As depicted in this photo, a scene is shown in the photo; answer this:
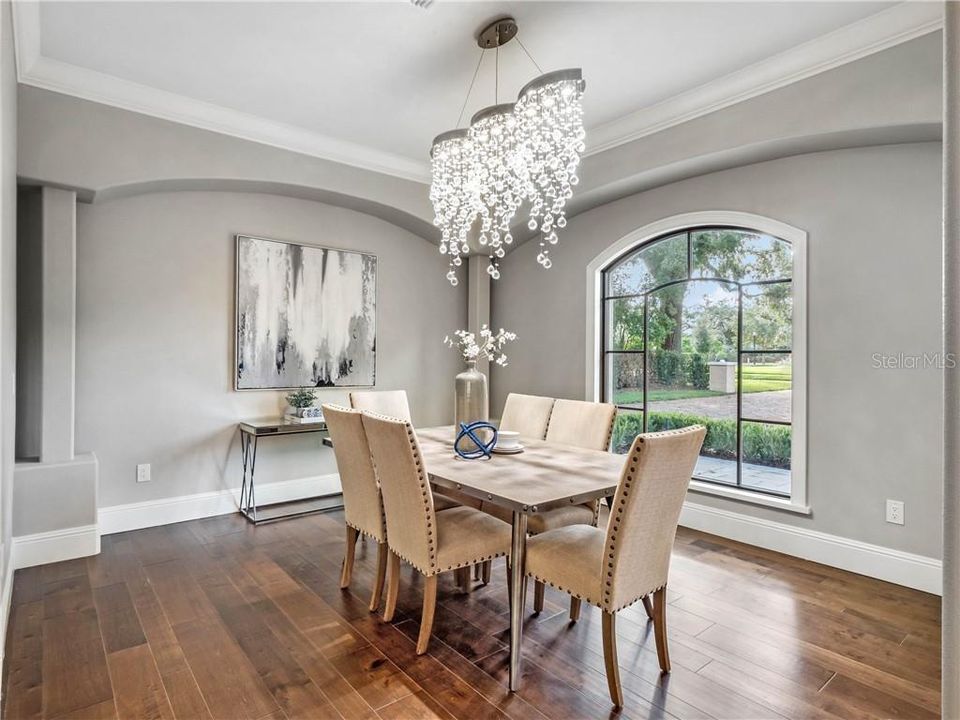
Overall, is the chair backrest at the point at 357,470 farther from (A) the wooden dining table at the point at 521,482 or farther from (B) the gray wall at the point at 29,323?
(B) the gray wall at the point at 29,323

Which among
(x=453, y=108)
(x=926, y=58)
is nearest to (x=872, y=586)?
(x=926, y=58)

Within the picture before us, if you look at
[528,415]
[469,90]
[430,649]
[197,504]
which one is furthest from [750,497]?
[197,504]

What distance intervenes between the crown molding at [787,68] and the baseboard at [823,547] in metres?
2.76

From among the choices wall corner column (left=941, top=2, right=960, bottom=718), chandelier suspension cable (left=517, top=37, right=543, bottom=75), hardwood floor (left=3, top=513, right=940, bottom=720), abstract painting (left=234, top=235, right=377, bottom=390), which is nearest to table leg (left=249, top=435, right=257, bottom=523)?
abstract painting (left=234, top=235, right=377, bottom=390)

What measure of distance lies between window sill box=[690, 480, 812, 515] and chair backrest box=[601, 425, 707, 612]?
1.86 metres

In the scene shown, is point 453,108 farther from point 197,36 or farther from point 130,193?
point 130,193

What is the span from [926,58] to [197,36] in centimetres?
382

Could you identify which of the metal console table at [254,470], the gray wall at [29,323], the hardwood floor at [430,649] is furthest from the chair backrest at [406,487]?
the gray wall at [29,323]

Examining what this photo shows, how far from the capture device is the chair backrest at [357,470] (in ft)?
8.22

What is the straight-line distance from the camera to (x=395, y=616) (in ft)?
8.34

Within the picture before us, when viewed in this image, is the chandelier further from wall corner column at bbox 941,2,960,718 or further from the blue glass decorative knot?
wall corner column at bbox 941,2,960,718

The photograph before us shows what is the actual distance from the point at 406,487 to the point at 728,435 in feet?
8.97

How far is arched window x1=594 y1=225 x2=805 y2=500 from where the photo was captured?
141 inches

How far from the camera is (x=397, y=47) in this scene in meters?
2.95
